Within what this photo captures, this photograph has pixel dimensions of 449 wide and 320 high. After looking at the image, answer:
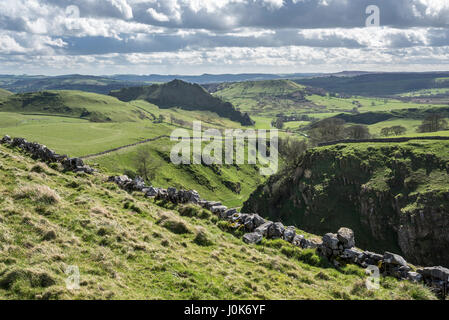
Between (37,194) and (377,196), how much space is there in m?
70.1

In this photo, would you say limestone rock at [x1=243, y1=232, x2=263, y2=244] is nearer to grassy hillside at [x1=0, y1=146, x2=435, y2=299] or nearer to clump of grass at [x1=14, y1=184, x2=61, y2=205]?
grassy hillside at [x1=0, y1=146, x2=435, y2=299]

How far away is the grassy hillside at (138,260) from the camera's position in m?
13.9

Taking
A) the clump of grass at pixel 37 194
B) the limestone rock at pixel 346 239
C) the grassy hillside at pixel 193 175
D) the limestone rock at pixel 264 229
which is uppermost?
the clump of grass at pixel 37 194

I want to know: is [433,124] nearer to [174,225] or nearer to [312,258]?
[312,258]

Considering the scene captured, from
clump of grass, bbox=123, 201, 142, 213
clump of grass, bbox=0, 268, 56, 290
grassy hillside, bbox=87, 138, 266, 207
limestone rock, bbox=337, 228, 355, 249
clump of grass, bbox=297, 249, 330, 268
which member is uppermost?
clump of grass, bbox=0, 268, 56, 290

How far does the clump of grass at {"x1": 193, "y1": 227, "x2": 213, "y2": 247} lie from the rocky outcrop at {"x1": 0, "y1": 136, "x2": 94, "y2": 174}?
21.8 metres

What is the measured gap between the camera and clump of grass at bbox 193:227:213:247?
21.8 metres

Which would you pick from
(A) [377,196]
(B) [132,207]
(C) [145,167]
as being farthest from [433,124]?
(B) [132,207]

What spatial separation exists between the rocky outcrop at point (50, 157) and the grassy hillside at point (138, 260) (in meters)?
12.2

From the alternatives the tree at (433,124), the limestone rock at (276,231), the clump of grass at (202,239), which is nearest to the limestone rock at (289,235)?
the limestone rock at (276,231)

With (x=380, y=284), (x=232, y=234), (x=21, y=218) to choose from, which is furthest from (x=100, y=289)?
(x=380, y=284)

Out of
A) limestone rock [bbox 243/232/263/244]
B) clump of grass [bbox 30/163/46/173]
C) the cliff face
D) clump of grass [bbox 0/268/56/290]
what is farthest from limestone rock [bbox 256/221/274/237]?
the cliff face

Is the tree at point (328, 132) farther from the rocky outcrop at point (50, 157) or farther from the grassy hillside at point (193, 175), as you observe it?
the rocky outcrop at point (50, 157)

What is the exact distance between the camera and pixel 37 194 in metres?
22.5
